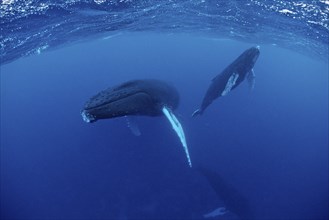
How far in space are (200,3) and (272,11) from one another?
17.5ft

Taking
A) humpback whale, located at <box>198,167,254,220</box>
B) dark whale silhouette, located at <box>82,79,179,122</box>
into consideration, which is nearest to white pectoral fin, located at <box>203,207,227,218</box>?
humpback whale, located at <box>198,167,254,220</box>

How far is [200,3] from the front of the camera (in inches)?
843

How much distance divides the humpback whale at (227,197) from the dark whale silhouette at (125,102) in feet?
18.5

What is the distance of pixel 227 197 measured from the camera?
47.1 feet

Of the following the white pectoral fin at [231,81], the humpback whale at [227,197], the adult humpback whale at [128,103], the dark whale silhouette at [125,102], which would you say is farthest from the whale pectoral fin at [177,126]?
the humpback whale at [227,197]

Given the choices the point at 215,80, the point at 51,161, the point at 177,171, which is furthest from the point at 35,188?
the point at 215,80

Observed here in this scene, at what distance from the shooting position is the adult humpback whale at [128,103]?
28.2 feet

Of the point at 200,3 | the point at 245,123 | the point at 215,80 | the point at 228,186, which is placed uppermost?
the point at 200,3

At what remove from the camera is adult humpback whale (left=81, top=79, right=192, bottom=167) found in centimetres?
861

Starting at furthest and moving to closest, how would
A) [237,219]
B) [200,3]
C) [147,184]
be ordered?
1. [200,3]
2. [147,184]
3. [237,219]

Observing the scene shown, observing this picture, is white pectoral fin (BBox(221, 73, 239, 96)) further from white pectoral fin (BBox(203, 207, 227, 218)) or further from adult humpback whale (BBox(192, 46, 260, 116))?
white pectoral fin (BBox(203, 207, 227, 218))

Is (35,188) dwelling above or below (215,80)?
below

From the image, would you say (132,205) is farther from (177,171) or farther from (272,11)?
(272,11)

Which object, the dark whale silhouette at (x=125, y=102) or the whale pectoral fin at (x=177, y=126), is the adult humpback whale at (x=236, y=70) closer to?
the dark whale silhouette at (x=125, y=102)
